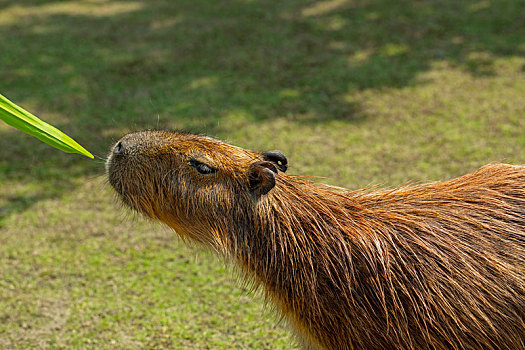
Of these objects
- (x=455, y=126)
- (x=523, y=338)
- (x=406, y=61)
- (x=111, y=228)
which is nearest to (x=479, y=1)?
(x=406, y=61)

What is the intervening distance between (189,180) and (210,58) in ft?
14.8

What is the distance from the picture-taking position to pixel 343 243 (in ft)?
6.66

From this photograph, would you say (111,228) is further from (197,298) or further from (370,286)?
(370,286)

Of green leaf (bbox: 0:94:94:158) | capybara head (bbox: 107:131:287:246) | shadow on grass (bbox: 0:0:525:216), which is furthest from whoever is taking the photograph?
shadow on grass (bbox: 0:0:525:216)

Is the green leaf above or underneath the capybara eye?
above

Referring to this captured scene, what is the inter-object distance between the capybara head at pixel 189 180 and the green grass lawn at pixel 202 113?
2.48ft

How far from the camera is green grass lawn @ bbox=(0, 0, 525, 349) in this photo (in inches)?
126

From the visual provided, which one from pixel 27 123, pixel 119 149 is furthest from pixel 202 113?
pixel 27 123

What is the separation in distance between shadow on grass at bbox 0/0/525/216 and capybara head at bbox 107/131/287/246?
7.44 ft

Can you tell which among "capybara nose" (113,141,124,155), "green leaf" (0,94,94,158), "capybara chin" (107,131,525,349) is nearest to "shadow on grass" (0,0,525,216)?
"capybara nose" (113,141,124,155)

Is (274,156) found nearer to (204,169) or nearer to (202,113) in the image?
(204,169)

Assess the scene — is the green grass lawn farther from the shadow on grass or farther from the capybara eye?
the capybara eye

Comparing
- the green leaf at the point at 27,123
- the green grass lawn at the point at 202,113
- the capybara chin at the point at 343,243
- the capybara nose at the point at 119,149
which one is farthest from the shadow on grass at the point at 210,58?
the green leaf at the point at 27,123

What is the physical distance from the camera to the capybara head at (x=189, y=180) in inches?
80.4
